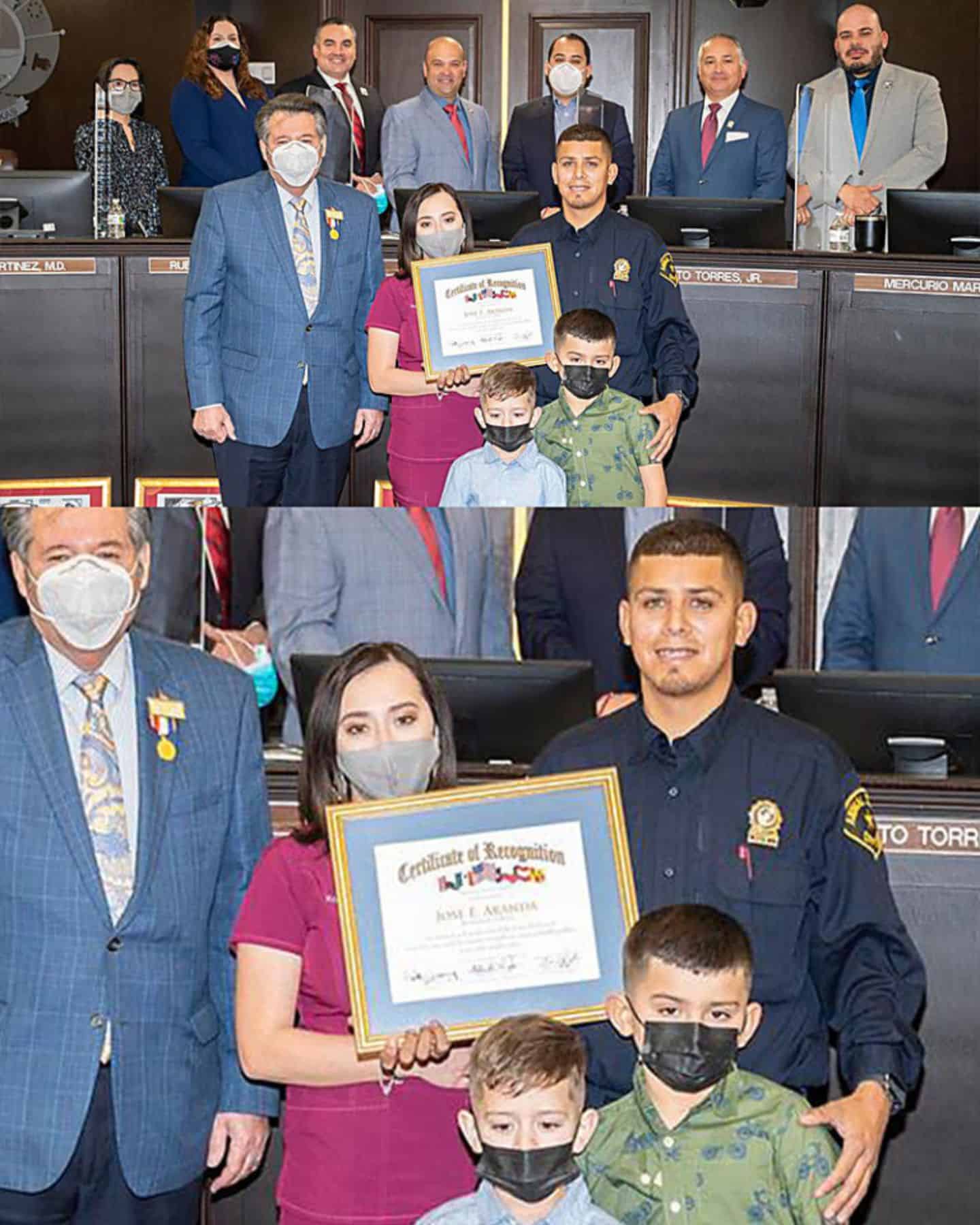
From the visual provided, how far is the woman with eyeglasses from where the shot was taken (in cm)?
721

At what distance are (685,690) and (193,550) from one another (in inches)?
42.7

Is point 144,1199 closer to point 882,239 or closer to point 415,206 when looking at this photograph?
point 415,206

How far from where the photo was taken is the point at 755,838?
2.76m

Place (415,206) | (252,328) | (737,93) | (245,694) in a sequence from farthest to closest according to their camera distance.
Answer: (737,93), (252,328), (415,206), (245,694)

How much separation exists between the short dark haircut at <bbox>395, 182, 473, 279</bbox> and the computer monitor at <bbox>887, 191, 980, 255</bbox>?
260cm

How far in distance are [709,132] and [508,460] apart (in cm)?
355

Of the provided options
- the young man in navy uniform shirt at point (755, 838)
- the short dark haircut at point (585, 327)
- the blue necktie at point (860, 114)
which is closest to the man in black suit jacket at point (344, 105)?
the blue necktie at point (860, 114)

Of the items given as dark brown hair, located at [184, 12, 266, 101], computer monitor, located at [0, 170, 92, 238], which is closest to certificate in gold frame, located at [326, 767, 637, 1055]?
computer monitor, located at [0, 170, 92, 238]

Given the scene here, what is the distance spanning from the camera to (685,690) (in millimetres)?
2770

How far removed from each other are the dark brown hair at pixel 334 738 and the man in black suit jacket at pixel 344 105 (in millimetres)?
4783

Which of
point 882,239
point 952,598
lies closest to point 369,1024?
point 952,598

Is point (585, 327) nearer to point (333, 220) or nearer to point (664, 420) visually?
point (664, 420)

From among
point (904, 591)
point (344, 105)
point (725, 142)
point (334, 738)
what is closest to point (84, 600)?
point (334, 738)

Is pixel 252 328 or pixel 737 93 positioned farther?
pixel 737 93
